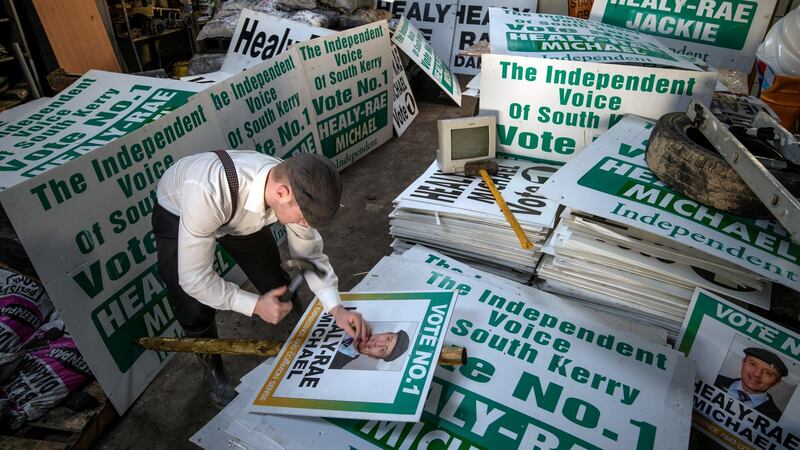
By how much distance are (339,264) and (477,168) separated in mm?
874

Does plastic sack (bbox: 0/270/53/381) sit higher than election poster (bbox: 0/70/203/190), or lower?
lower

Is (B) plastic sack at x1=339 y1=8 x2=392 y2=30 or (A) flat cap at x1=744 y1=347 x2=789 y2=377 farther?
(B) plastic sack at x1=339 y1=8 x2=392 y2=30

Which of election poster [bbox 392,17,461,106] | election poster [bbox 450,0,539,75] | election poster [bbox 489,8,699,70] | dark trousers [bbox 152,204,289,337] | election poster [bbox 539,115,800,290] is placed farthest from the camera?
election poster [bbox 450,0,539,75]

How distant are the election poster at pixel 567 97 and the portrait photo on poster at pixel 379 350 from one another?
4.46 ft

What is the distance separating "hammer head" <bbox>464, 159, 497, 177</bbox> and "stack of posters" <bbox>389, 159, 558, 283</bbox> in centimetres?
4

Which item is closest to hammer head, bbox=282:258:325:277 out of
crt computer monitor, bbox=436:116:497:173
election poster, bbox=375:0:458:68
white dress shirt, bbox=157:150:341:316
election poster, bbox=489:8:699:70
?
white dress shirt, bbox=157:150:341:316

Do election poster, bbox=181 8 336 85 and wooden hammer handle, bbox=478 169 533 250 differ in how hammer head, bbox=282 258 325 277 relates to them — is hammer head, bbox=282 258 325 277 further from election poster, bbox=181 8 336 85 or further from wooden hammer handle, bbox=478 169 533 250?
election poster, bbox=181 8 336 85

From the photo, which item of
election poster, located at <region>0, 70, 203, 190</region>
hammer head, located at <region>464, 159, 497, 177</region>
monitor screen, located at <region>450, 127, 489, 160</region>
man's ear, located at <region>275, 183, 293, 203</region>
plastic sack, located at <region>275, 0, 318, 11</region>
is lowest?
hammer head, located at <region>464, 159, 497, 177</region>

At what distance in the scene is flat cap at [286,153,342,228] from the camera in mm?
1132

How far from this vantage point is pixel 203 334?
66.5 inches

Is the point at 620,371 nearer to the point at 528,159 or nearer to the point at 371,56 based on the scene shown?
the point at 528,159

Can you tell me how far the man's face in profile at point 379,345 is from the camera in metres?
1.26

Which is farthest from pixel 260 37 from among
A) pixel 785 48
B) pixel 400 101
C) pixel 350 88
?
pixel 785 48

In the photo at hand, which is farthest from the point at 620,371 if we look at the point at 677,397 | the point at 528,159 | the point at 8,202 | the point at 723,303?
the point at 8,202
